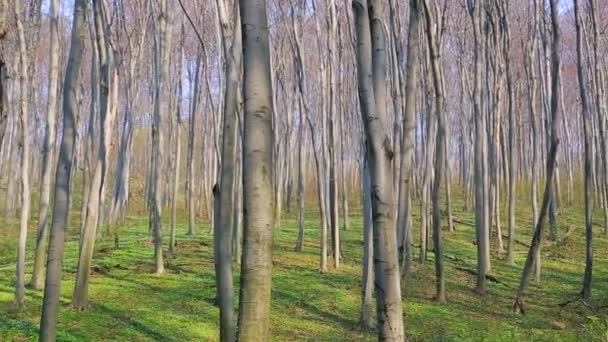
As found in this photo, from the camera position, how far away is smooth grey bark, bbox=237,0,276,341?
263 centimetres

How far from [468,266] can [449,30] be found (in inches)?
379

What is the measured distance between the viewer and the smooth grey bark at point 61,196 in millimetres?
4418

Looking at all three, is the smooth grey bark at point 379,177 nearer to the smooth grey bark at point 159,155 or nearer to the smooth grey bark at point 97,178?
the smooth grey bark at point 97,178

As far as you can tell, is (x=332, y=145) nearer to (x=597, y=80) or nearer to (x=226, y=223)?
(x=226, y=223)

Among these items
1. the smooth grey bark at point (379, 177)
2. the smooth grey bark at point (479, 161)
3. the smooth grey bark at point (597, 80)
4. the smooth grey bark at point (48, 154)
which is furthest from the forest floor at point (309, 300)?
the smooth grey bark at point (379, 177)

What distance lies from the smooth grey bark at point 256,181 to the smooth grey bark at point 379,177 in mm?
1020

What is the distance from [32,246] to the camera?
1296 centimetres

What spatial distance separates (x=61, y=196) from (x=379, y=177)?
2.73m

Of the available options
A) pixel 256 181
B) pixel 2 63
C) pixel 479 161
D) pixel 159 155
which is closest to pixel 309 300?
pixel 159 155

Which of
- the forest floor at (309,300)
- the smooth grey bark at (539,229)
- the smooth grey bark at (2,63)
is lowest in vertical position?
the forest floor at (309,300)

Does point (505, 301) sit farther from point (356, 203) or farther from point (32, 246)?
point (356, 203)

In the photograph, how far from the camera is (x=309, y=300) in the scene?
815 cm

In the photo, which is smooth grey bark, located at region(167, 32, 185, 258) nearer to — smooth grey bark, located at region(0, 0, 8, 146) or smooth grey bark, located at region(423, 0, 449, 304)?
smooth grey bark, located at region(423, 0, 449, 304)

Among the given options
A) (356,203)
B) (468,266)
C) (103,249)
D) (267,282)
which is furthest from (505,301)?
(356,203)
